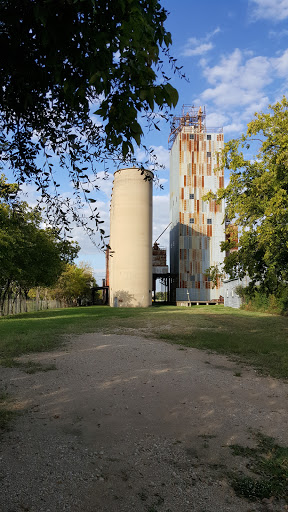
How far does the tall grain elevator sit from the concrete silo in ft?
27.1

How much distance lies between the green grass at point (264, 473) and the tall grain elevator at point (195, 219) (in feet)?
148

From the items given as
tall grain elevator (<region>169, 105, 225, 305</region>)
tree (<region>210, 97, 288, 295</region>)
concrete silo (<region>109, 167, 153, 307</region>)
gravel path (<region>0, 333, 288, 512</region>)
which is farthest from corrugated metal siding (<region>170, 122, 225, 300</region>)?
gravel path (<region>0, 333, 288, 512</region>)

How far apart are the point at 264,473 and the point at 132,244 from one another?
38.9 meters

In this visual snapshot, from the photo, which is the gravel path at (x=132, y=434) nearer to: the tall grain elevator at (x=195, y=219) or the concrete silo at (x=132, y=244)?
the concrete silo at (x=132, y=244)

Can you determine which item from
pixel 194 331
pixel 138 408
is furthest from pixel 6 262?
pixel 138 408

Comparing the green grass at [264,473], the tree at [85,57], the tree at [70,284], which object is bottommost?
the green grass at [264,473]

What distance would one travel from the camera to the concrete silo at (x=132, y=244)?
42125mm

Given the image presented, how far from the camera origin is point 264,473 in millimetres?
3713

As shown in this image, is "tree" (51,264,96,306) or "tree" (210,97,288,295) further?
"tree" (51,264,96,306)

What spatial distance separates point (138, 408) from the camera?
5512mm

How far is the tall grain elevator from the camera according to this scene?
163 ft

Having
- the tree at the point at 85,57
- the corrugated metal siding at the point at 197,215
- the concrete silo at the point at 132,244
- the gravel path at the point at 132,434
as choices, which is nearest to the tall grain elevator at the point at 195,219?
the corrugated metal siding at the point at 197,215

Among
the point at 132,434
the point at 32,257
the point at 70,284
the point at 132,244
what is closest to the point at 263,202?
the point at 132,434

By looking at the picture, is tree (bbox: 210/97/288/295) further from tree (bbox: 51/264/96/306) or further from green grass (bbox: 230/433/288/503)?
tree (bbox: 51/264/96/306)
